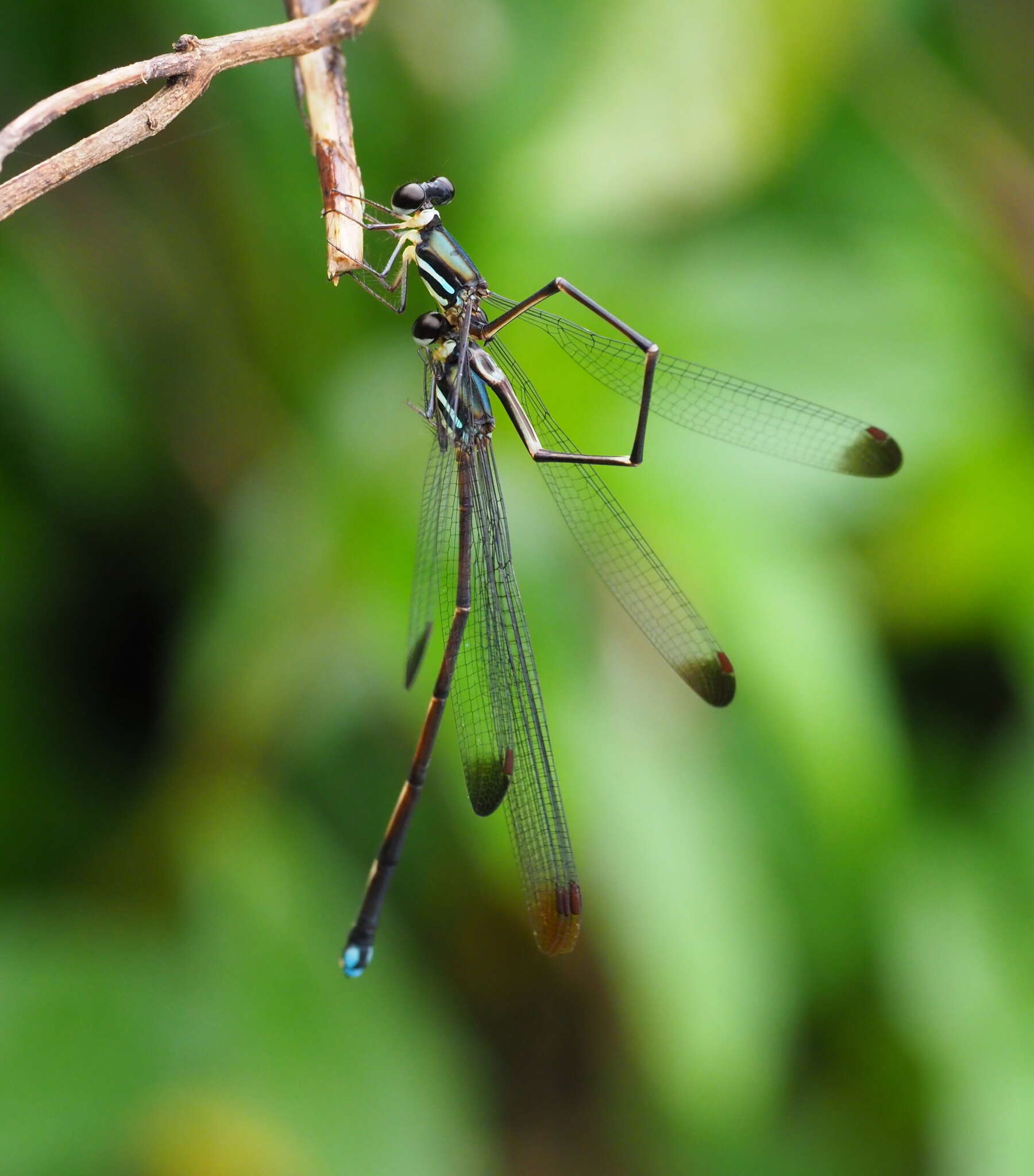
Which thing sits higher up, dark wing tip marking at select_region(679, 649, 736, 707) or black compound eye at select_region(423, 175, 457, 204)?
black compound eye at select_region(423, 175, 457, 204)

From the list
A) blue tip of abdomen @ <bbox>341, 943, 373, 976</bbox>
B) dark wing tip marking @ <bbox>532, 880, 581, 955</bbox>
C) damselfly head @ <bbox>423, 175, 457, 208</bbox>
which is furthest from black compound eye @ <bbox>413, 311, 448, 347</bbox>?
A: blue tip of abdomen @ <bbox>341, 943, 373, 976</bbox>

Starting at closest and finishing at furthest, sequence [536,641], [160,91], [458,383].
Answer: [160,91]
[458,383]
[536,641]

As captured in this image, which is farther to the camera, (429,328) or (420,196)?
(429,328)

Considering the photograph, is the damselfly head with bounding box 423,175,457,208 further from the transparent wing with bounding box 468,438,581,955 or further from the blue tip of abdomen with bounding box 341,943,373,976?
the blue tip of abdomen with bounding box 341,943,373,976

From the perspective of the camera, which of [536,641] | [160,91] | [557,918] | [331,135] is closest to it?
[160,91]

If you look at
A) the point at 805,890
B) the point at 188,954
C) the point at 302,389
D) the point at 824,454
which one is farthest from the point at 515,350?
the point at 188,954

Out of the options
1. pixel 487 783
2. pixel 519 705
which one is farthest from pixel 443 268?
pixel 487 783

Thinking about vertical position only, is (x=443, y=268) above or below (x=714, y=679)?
above

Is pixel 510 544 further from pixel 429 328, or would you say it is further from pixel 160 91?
pixel 160 91
